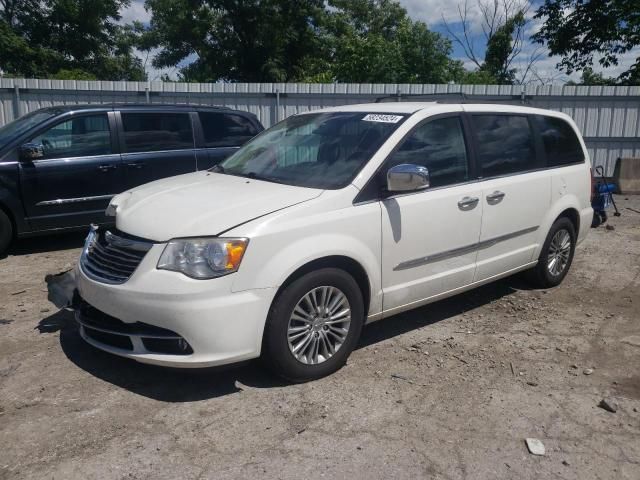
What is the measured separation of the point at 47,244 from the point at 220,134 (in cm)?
262

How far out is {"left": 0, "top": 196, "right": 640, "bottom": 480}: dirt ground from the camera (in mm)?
2936

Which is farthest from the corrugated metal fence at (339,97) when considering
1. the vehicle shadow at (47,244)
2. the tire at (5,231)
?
the tire at (5,231)

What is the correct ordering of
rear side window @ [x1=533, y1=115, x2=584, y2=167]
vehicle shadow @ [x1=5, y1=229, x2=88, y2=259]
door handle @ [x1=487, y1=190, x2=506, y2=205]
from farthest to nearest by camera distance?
vehicle shadow @ [x1=5, y1=229, x2=88, y2=259], rear side window @ [x1=533, y1=115, x2=584, y2=167], door handle @ [x1=487, y1=190, x2=506, y2=205]

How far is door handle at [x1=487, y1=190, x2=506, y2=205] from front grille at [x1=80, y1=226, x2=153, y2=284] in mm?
2681

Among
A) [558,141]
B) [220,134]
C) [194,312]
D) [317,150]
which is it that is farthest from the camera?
[220,134]

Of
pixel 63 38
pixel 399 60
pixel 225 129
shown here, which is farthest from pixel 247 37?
pixel 225 129

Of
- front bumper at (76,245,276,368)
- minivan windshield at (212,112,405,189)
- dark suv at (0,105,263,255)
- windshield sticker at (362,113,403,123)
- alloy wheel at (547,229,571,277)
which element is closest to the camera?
front bumper at (76,245,276,368)

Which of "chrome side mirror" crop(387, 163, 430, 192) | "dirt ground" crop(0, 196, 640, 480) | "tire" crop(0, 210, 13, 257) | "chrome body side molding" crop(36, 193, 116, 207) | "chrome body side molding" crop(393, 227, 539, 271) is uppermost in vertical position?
"chrome side mirror" crop(387, 163, 430, 192)

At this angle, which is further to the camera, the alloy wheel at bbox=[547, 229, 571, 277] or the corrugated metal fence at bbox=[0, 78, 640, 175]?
the corrugated metal fence at bbox=[0, 78, 640, 175]

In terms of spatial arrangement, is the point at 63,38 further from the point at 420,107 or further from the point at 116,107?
the point at 420,107

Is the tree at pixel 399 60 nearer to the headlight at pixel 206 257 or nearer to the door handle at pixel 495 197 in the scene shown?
the door handle at pixel 495 197

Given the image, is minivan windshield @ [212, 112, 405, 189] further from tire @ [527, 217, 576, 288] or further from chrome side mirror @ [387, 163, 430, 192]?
tire @ [527, 217, 576, 288]

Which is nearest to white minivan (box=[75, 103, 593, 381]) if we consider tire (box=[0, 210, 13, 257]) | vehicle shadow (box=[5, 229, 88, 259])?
tire (box=[0, 210, 13, 257])

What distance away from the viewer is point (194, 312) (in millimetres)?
3229
